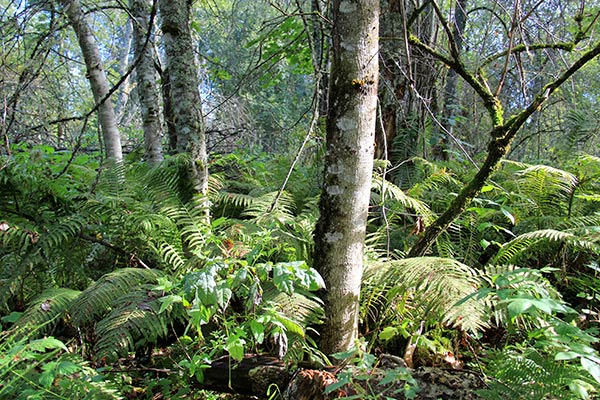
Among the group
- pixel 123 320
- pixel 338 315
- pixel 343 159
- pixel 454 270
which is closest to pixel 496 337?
pixel 454 270

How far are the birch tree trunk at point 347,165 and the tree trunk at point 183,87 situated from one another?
1380 millimetres

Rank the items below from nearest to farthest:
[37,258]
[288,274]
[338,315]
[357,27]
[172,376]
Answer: [288,274] < [357,27] < [338,315] < [172,376] < [37,258]

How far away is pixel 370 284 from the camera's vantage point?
82.8 inches

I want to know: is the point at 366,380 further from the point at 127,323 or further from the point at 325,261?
the point at 127,323

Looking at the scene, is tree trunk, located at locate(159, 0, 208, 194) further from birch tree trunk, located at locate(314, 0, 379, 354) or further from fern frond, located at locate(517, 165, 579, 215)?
fern frond, located at locate(517, 165, 579, 215)

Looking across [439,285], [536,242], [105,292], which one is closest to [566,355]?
[439,285]

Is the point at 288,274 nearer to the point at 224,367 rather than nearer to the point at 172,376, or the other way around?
the point at 224,367

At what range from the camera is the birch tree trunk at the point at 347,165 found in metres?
1.73

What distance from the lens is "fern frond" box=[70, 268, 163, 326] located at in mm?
2012

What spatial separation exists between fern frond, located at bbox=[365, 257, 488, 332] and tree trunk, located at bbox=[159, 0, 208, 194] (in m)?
1.59

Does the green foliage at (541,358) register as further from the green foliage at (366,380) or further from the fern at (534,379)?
the green foliage at (366,380)

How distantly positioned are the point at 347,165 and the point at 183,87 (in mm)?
1706

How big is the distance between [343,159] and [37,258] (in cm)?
201

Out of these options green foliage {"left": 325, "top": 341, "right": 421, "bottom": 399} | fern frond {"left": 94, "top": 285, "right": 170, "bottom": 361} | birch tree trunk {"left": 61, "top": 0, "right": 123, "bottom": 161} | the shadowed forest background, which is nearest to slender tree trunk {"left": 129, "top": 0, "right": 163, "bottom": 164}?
birch tree trunk {"left": 61, "top": 0, "right": 123, "bottom": 161}
